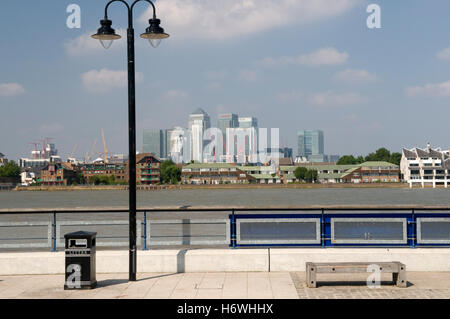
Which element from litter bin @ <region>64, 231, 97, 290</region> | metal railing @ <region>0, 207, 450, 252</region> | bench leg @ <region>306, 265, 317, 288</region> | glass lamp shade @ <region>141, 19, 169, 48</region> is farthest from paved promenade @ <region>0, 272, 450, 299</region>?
glass lamp shade @ <region>141, 19, 169, 48</region>

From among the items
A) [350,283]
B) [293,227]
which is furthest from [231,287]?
[293,227]

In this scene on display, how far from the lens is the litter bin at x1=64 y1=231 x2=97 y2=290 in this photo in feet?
37.8

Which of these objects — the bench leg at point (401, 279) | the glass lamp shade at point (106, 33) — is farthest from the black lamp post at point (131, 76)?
the bench leg at point (401, 279)

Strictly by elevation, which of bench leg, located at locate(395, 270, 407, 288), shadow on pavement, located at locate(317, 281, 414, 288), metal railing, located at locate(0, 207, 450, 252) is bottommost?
shadow on pavement, located at locate(317, 281, 414, 288)

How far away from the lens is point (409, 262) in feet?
43.2

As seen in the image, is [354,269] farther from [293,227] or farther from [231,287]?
[293,227]

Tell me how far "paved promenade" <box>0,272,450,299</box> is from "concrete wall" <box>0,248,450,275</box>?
232 mm

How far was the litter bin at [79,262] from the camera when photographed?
1153 centimetres

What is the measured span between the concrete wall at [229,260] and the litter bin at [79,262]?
1.70 metres

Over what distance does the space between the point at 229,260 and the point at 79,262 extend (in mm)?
3571

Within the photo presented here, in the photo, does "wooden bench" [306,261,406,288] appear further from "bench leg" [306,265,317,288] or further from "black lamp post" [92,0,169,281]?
"black lamp post" [92,0,169,281]

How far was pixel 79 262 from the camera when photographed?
1159 centimetres

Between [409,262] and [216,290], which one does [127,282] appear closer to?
[216,290]
